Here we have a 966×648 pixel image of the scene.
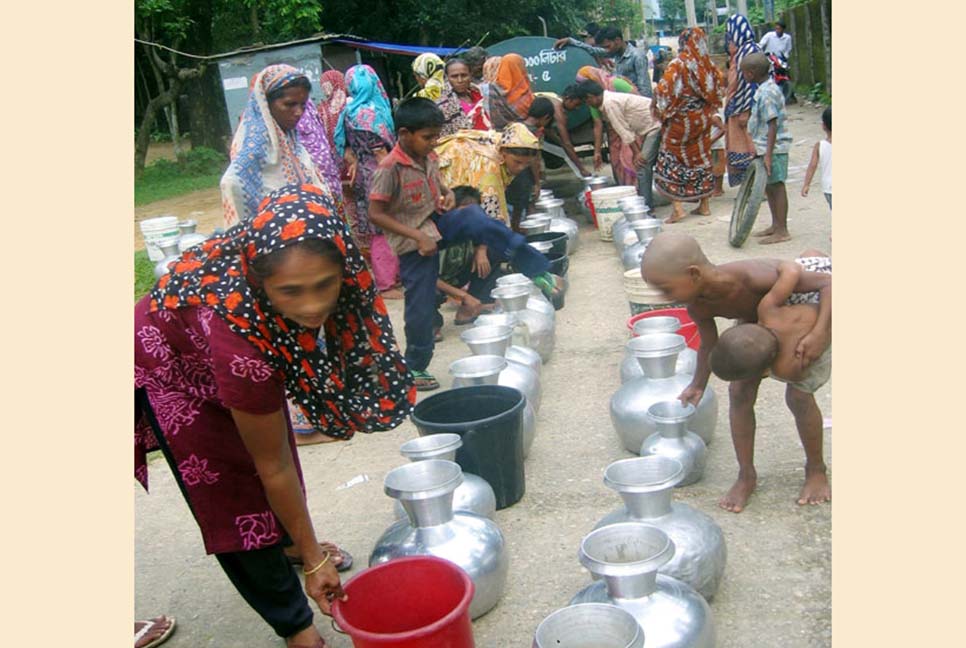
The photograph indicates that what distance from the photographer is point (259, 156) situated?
3.87 metres

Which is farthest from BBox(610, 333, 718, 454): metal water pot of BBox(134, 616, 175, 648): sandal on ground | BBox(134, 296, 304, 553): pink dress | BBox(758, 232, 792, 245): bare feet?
BBox(758, 232, 792, 245): bare feet

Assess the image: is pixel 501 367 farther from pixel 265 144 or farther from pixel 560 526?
pixel 265 144

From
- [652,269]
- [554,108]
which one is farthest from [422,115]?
[554,108]

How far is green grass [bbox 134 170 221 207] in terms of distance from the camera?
49.9 ft

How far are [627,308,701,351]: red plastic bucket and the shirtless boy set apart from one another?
3.78 ft

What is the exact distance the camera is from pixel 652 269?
289 cm

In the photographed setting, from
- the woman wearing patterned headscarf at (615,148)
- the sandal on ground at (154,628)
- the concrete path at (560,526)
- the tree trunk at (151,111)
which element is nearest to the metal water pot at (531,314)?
the concrete path at (560,526)

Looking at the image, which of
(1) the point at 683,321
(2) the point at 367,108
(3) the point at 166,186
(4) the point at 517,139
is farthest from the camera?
(3) the point at 166,186

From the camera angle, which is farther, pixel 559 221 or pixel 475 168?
pixel 559 221

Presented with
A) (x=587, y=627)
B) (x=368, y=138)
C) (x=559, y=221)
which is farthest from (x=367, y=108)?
(x=587, y=627)

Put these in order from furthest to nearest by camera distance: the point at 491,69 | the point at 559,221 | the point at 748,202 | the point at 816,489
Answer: the point at 491,69 < the point at 559,221 < the point at 748,202 < the point at 816,489

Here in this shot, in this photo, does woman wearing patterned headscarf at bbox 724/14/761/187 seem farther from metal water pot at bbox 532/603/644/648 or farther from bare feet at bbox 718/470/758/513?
metal water pot at bbox 532/603/644/648

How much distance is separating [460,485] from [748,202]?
4.62 metres

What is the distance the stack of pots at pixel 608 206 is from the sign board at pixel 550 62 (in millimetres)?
2575
